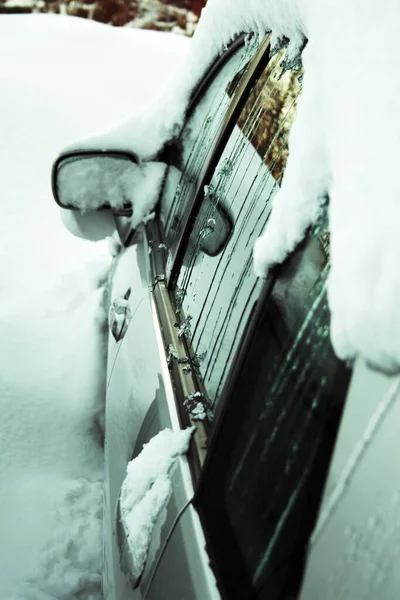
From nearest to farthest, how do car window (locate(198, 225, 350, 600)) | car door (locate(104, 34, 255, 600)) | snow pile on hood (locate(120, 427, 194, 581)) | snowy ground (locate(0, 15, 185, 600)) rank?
car window (locate(198, 225, 350, 600))
snow pile on hood (locate(120, 427, 194, 581))
car door (locate(104, 34, 255, 600))
snowy ground (locate(0, 15, 185, 600))

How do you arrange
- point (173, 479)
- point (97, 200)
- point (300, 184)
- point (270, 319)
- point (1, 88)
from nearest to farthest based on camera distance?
point (300, 184)
point (270, 319)
point (173, 479)
point (97, 200)
point (1, 88)

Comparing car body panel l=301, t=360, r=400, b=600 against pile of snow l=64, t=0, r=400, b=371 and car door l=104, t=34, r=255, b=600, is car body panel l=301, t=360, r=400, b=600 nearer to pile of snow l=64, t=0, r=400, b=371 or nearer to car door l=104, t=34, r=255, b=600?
pile of snow l=64, t=0, r=400, b=371

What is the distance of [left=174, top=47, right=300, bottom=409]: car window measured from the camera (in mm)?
1375

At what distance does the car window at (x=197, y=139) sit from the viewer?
2074 mm

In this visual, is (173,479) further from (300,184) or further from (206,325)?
(300,184)

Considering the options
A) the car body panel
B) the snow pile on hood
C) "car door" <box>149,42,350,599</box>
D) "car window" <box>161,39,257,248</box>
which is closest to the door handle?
"car window" <box>161,39,257,248</box>

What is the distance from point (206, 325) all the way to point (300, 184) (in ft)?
2.09

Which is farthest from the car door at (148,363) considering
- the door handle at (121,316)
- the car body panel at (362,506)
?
the car body panel at (362,506)

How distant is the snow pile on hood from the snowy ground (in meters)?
0.64

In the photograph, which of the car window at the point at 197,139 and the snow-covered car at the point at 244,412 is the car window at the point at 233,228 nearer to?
the snow-covered car at the point at 244,412

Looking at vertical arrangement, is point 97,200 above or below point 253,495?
above

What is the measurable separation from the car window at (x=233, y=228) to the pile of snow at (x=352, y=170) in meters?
0.24

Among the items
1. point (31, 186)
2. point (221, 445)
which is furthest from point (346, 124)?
point (31, 186)

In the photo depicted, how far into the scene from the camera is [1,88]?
6445 mm
